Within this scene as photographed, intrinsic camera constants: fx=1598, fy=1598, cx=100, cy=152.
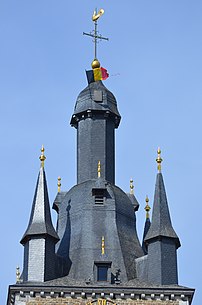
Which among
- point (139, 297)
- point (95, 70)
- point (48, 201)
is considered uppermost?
point (95, 70)

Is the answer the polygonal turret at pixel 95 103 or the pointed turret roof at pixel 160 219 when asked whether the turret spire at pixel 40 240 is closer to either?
the pointed turret roof at pixel 160 219

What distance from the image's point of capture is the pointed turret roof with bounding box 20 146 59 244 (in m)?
55.3

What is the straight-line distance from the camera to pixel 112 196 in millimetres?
57500

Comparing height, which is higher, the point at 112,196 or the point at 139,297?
the point at 112,196

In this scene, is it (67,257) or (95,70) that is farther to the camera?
(95,70)

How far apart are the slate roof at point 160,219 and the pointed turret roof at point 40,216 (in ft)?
11.2

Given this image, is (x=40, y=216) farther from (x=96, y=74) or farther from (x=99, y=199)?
(x=96, y=74)

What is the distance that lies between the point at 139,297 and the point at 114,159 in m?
6.86

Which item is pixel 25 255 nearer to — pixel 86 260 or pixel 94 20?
pixel 86 260

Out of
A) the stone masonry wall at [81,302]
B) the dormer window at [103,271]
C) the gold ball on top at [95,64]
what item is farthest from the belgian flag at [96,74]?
the stone masonry wall at [81,302]

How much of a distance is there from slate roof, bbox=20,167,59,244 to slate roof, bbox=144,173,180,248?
11.2ft

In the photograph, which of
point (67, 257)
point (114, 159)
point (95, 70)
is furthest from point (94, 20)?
point (67, 257)

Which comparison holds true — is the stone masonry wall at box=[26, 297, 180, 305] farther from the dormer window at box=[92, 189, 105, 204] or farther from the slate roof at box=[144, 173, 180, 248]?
the dormer window at box=[92, 189, 105, 204]

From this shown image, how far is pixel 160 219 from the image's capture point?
5600cm
